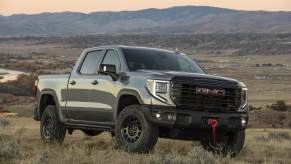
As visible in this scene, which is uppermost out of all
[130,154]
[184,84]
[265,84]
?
[184,84]

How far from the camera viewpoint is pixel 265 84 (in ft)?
303

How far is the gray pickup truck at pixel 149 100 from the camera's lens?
1038 cm

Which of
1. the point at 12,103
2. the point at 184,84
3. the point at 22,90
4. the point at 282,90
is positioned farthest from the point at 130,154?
the point at 282,90

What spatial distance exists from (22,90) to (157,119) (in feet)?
228

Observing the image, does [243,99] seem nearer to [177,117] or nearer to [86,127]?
[177,117]

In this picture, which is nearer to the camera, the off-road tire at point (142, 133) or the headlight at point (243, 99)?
the off-road tire at point (142, 133)

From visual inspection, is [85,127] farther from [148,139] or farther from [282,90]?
[282,90]

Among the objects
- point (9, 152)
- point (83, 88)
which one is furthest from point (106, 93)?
point (9, 152)

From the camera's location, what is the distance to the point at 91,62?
12305 millimetres

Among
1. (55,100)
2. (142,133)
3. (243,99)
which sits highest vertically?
(243,99)

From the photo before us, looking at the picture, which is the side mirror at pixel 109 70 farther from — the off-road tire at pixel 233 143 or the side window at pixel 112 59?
the off-road tire at pixel 233 143

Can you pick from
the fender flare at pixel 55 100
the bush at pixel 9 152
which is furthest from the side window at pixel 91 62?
the bush at pixel 9 152

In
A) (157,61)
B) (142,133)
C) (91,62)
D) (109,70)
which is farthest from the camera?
(91,62)

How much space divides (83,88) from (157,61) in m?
1.39
